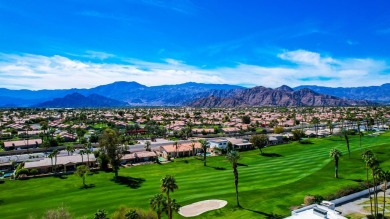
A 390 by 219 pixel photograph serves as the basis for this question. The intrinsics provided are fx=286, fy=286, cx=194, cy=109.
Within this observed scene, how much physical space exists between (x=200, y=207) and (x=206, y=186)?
40.5 ft

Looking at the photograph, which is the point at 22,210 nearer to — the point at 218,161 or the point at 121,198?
the point at 121,198

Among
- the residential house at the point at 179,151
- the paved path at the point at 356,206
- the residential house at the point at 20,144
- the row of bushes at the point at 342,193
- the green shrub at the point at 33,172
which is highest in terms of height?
the residential house at the point at 20,144

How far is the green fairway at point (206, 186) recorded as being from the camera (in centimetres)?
5112

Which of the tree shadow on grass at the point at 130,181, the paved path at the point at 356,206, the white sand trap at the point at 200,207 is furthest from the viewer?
the tree shadow on grass at the point at 130,181

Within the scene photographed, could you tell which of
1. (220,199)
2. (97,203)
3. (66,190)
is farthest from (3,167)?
(220,199)

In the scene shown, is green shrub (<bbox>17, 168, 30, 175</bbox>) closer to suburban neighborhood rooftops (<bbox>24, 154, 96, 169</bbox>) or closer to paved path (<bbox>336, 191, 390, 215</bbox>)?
suburban neighborhood rooftops (<bbox>24, 154, 96, 169</bbox>)

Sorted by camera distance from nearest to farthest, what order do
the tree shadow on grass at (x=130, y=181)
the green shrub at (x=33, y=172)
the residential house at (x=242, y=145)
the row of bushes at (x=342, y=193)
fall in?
the row of bushes at (x=342, y=193)
the tree shadow on grass at (x=130, y=181)
the green shrub at (x=33, y=172)
the residential house at (x=242, y=145)

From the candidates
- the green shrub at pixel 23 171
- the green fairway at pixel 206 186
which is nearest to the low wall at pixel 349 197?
the green fairway at pixel 206 186

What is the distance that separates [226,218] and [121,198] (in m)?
21.4

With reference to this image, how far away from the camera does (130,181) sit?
67.6 meters

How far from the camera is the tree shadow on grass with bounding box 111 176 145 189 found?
64.2 meters

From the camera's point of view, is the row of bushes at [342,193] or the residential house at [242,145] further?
the residential house at [242,145]

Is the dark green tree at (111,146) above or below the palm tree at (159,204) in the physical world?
above

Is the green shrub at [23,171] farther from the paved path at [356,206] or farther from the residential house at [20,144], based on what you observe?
the paved path at [356,206]
